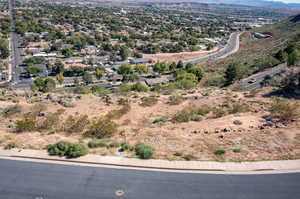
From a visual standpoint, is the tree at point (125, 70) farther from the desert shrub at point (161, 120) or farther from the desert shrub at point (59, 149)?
the desert shrub at point (59, 149)

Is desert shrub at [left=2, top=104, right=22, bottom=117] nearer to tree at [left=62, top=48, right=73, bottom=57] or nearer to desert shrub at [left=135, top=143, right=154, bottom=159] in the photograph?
desert shrub at [left=135, top=143, right=154, bottom=159]

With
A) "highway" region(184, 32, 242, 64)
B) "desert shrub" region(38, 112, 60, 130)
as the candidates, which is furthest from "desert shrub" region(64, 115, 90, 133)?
"highway" region(184, 32, 242, 64)

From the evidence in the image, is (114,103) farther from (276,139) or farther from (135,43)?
Answer: (135,43)

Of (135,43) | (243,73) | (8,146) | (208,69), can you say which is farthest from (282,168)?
(135,43)

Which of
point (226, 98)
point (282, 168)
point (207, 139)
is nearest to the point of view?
point (282, 168)

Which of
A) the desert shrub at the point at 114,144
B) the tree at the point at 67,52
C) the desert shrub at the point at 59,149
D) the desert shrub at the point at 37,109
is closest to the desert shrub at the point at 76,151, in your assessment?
the desert shrub at the point at 59,149

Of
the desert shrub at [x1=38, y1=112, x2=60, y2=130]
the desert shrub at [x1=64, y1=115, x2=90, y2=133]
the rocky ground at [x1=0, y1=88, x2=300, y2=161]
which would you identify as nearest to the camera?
the rocky ground at [x1=0, y1=88, x2=300, y2=161]
